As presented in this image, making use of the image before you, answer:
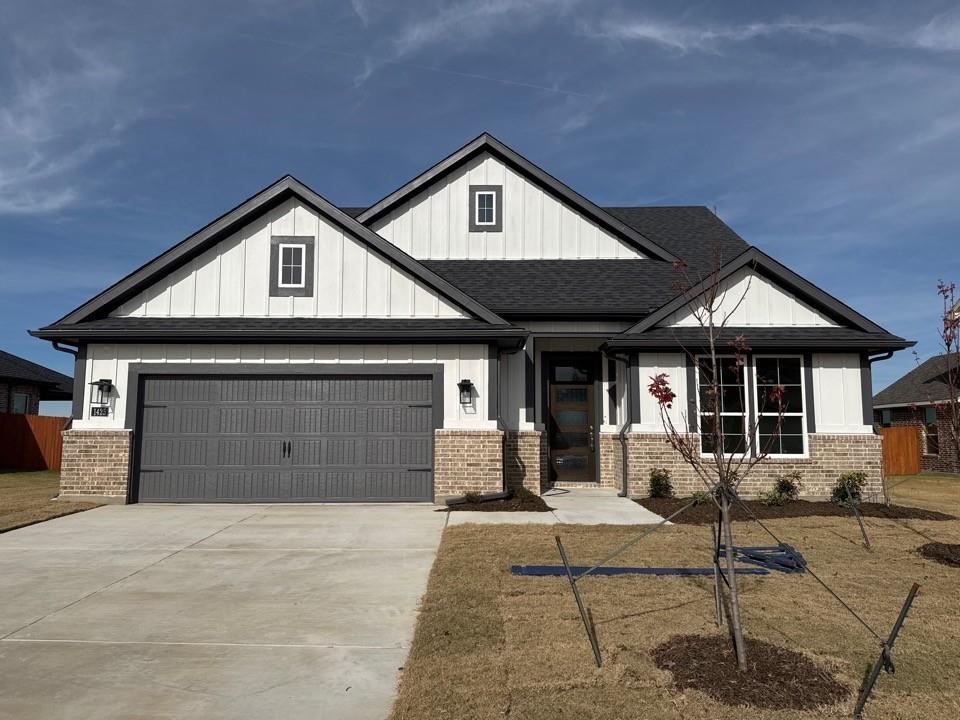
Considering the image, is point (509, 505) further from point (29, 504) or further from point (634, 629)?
point (29, 504)

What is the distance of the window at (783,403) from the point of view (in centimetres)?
1276

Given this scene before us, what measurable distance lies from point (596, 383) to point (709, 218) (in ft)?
25.7

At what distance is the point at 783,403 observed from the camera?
12891mm

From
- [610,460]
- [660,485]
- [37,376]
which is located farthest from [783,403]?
[37,376]

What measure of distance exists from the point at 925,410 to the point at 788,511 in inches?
742

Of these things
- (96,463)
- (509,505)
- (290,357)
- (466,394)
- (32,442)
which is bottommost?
(509,505)

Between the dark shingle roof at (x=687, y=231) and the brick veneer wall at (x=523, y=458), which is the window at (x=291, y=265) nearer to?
the brick veneer wall at (x=523, y=458)

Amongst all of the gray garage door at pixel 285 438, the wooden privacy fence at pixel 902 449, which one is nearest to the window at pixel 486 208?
the gray garage door at pixel 285 438

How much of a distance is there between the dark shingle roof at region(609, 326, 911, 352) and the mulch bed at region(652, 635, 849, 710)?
8.24 meters

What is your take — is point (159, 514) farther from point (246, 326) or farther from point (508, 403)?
point (508, 403)

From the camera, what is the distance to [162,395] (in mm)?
12414

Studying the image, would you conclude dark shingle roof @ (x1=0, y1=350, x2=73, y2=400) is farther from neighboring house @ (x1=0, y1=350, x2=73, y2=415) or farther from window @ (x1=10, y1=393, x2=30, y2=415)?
window @ (x1=10, y1=393, x2=30, y2=415)

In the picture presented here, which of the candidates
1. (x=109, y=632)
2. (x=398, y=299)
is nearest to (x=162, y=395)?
(x=398, y=299)

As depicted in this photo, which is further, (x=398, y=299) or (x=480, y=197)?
(x=480, y=197)
